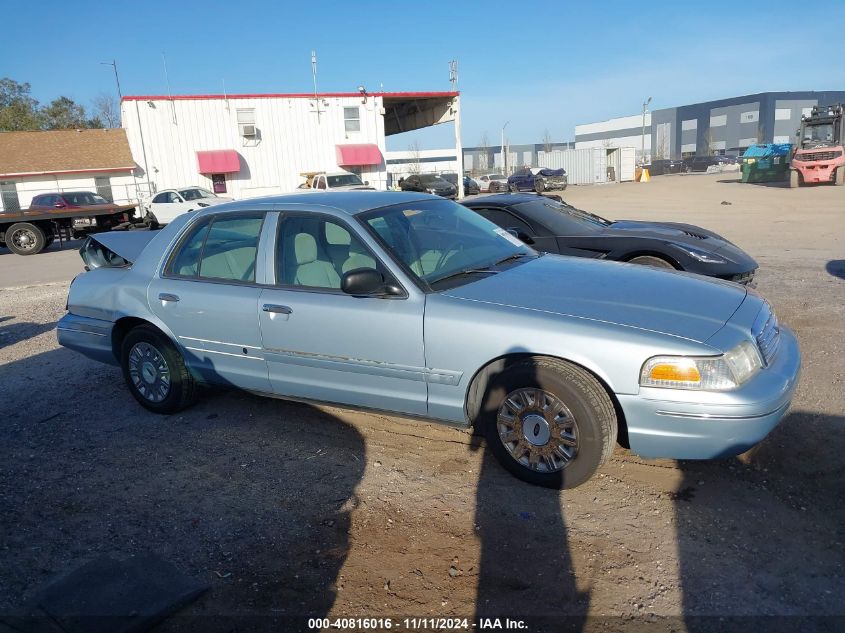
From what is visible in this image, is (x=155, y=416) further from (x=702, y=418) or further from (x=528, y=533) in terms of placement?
(x=702, y=418)

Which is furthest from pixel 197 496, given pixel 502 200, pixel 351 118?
pixel 351 118

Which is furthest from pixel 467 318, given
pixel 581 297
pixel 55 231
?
pixel 55 231

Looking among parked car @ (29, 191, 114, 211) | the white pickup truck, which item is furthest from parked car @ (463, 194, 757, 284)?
the white pickup truck

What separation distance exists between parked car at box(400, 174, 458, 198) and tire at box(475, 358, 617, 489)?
100 ft

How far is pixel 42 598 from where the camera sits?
295 cm

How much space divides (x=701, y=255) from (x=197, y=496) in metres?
5.50

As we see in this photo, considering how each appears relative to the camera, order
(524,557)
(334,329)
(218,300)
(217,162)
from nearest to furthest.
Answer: (524,557) < (334,329) < (218,300) < (217,162)

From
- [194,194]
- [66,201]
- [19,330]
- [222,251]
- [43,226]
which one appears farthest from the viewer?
[194,194]

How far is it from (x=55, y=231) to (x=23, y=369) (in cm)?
1545

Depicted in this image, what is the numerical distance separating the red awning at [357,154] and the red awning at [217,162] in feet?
17.8

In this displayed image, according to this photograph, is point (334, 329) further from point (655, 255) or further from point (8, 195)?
point (8, 195)

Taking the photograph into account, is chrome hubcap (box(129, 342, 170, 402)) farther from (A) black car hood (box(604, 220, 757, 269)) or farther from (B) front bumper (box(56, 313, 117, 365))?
(A) black car hood (box(604, 220, 757, 269))

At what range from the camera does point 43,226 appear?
19859mm

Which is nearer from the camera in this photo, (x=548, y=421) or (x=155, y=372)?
(x=548, y=421)
